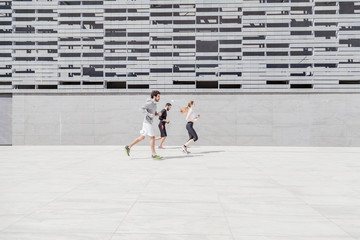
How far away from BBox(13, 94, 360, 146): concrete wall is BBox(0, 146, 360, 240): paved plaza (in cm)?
726

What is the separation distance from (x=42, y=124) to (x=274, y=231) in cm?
1340

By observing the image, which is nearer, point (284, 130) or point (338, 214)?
point (338, 214)

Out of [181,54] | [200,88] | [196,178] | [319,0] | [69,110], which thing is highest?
[319,0]

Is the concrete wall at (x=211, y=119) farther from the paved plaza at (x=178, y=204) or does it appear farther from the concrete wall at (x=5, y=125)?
the paved plaza at (x=178, y=204)

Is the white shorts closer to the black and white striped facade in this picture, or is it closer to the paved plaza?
the paved plaza

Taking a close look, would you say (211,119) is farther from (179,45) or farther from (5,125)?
(5,125)

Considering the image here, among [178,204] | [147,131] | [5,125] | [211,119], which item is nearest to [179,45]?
[211,119]

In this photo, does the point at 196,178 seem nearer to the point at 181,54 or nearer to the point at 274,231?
the point at 274,231

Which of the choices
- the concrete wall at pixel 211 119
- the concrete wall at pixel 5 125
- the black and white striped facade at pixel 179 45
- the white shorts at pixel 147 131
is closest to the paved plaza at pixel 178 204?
the white shorts at pixel 147 131

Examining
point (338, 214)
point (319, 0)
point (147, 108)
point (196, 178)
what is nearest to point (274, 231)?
point (338, 214)

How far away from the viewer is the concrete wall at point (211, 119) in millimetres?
13969

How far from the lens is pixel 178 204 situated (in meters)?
4.09

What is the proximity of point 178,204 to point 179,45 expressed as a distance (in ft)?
38.0

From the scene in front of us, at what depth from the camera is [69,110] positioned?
47.3 ft
